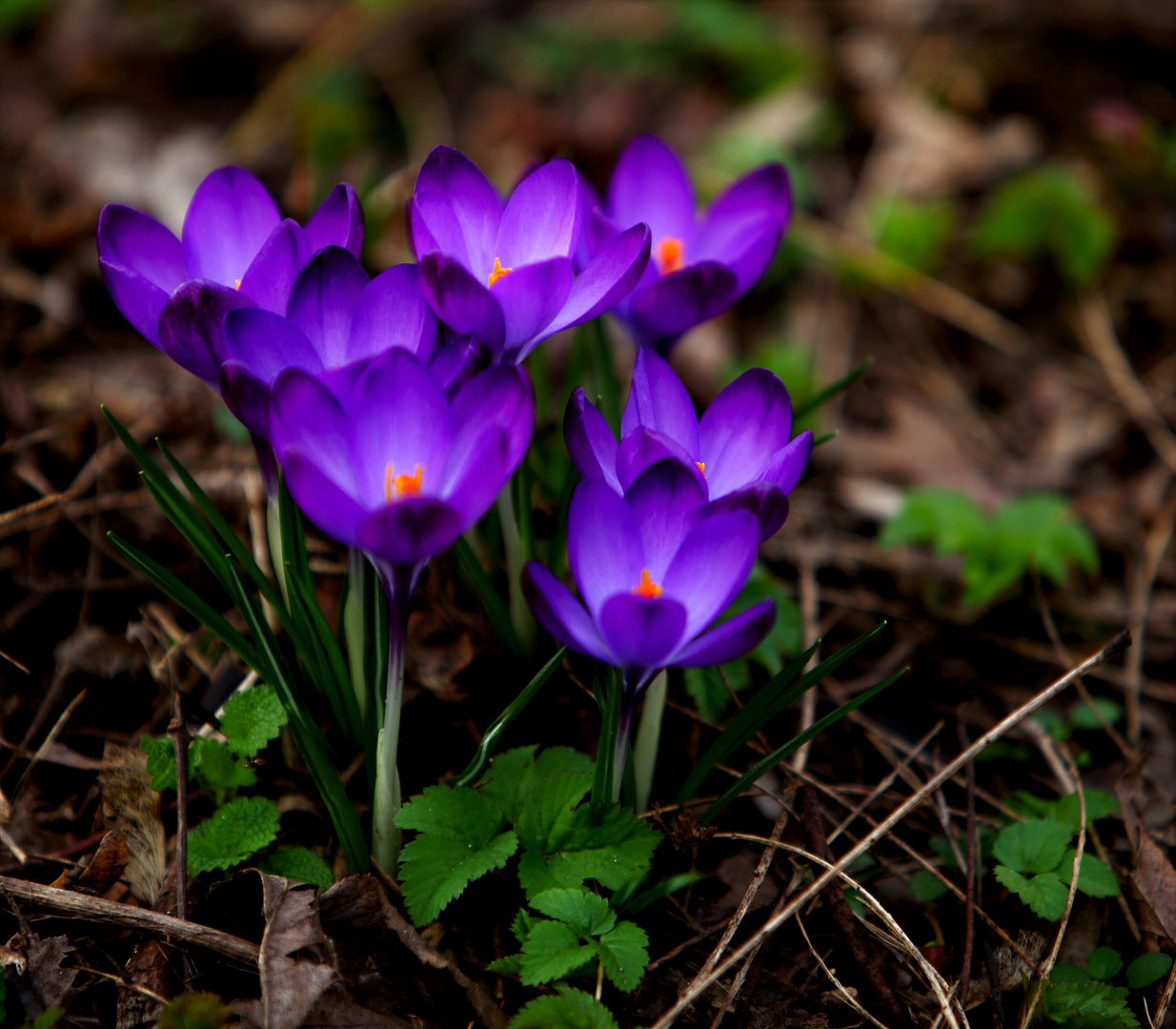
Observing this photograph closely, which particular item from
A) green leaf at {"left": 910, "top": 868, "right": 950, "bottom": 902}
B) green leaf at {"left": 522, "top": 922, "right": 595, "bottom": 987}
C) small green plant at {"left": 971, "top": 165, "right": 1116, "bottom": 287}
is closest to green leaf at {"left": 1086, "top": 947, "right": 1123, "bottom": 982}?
green leaf at {"left": 910, "top": 868, "right": 950, "bottom": 902}

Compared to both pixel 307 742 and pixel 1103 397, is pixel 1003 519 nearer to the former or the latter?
pixel 1103 397

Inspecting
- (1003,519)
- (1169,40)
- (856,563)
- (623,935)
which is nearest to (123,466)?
(623,935)

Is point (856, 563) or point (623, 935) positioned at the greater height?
point (623, 935)

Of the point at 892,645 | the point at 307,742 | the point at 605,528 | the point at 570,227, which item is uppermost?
the point at 570,227

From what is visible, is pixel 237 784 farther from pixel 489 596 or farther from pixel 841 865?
pixel 841 865

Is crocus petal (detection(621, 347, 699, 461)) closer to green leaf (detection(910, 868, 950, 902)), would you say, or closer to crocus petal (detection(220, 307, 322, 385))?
crocus petal (detection(220, 307, 322, 385))

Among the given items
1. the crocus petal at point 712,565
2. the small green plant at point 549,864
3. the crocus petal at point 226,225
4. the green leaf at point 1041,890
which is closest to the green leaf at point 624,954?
the small green plant at point 549,864

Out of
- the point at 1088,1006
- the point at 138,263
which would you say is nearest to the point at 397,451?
the point at 138,263

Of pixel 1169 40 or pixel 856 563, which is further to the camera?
pixel 1169 40
